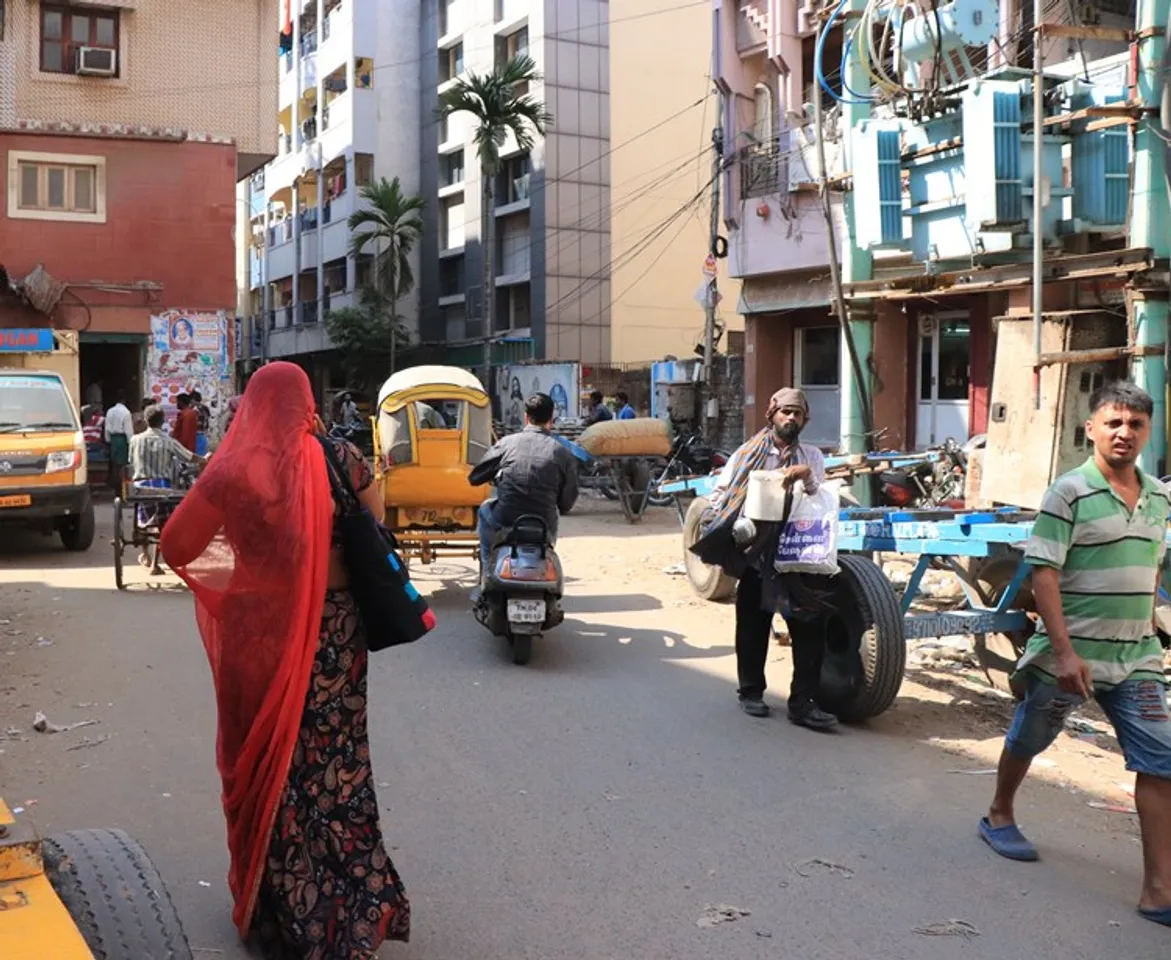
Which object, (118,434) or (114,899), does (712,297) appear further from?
(114,899)

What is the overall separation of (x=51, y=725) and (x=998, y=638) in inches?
216

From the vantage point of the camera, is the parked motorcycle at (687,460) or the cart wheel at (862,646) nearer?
the cart wheel at (862,646)

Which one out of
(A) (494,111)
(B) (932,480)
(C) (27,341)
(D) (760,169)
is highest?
(A) (494,111)

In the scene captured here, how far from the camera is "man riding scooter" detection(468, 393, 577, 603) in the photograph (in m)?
8.19

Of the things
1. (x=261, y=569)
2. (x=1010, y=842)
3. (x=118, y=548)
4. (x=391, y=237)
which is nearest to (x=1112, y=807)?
(x=1010, y=842)

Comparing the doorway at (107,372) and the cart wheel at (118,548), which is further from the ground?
the doorway at (107,372)

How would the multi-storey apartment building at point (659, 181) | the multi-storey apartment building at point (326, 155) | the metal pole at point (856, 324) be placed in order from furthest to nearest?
the multi-storey apartment building at point (326, 155) < the multi-storey apartment building at point (659, 181) < the metal pole at point (856, 324)

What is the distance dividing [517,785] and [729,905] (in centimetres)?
153

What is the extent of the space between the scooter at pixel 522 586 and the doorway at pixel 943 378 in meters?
13.4

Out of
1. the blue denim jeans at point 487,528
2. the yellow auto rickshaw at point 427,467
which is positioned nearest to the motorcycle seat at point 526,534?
the blue denim jeans at point 487,528

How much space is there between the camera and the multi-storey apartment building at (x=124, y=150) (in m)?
22.8

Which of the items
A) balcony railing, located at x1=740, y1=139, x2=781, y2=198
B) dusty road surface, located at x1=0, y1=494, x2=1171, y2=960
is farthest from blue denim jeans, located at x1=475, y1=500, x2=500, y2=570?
balcony railing, located at x1=740, y1=139, x2=781, y2=198

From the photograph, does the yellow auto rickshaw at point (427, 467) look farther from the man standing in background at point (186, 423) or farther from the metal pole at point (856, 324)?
the man standing in background at point (186, 423)

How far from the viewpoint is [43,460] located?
508 inches
